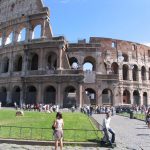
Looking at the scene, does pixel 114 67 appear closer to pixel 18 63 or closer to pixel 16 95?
pixel 18 63

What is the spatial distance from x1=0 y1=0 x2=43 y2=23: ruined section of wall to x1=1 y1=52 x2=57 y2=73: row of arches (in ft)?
24.1

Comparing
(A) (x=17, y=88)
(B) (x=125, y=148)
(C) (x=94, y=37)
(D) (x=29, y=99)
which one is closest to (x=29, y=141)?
(B) (x=125, y=148)

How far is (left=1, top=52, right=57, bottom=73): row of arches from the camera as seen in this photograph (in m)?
39.6

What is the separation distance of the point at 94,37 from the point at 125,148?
3677 centimetres

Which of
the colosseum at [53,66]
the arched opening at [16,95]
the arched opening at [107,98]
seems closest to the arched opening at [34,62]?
the colosseum at [53,66]

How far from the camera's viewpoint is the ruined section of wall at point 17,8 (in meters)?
41.9

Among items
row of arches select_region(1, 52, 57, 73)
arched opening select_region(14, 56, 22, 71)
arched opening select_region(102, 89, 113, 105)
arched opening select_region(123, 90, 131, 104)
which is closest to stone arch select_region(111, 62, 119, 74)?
arched opening select_region(123, 90, 131, 104)

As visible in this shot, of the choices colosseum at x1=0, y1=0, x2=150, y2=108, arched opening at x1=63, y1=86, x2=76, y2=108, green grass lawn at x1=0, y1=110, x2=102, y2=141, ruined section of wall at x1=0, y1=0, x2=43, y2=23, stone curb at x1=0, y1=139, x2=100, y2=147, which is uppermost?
ruined section of wall at x1=0, y1=0, x2=43, y2=23

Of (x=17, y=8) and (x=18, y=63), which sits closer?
(x=18, y=63)

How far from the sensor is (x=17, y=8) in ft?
145

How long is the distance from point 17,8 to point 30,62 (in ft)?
35.6

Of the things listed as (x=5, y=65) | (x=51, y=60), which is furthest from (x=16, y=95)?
(x=51, y=60)

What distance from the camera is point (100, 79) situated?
3806 centimetres

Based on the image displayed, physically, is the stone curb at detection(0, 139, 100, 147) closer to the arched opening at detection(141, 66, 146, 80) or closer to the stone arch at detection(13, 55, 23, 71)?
the stone arch at detection(13, 55, 23, 71)
